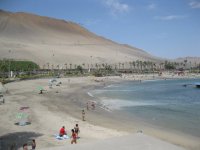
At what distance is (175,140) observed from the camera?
73.4 feet

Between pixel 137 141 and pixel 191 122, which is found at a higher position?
pixel 137 141

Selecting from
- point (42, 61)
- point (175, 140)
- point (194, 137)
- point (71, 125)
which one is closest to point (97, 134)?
point (71, 125)

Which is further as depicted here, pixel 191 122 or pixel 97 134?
pixel 191 122

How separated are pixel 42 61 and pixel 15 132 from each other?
172296 mm

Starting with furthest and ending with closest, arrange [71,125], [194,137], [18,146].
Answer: [71,125] → [194,137] → [18,146]

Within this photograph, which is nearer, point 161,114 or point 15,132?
point 15,132

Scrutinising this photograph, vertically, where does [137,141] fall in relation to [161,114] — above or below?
above

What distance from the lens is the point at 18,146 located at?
60.5ft

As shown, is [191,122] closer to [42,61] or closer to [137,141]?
[137,141]

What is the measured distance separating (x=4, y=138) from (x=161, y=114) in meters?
19.2

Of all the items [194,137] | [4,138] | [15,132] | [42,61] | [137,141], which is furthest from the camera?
[42,61]

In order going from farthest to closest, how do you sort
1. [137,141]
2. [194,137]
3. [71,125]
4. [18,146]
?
[71,125] < [194,137] < [18,146] < [137,141]

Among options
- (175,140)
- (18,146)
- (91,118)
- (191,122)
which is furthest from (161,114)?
(18,146)

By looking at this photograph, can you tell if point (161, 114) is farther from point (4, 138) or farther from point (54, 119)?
point (4, 138)
